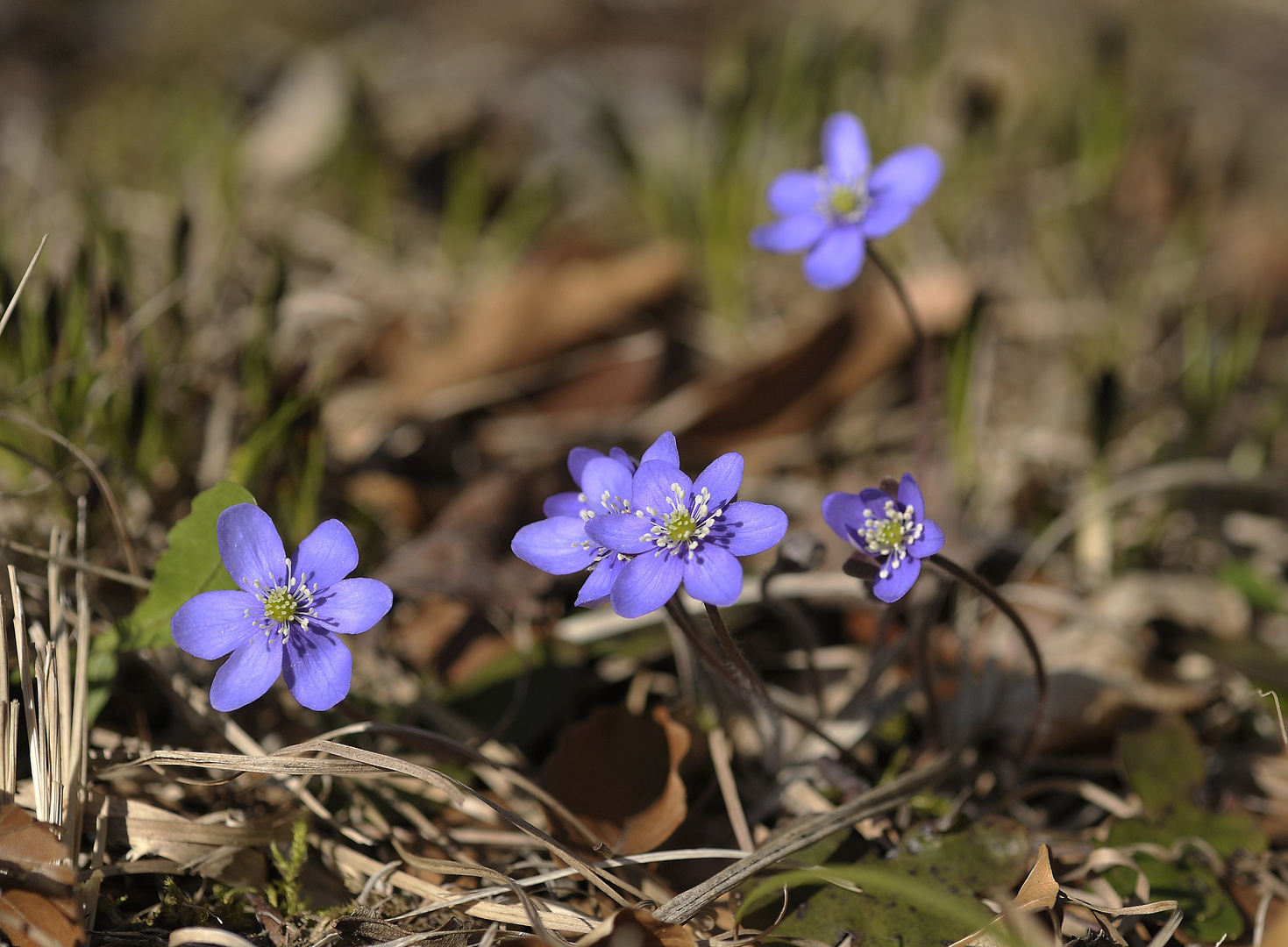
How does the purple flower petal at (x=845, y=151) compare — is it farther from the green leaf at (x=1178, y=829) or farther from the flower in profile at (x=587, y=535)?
the green leaf at (x=1178, y=829)

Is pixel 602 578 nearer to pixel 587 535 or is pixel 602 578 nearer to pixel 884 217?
pixel 587 535

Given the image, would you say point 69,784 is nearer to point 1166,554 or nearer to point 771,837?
point 771,837

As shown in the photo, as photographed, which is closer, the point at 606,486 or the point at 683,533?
the point at 683,533

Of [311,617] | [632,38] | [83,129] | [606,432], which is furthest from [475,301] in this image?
[632,38]

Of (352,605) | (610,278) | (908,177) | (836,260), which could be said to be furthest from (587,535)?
(610,278)

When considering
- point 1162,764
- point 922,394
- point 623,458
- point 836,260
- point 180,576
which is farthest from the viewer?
point 922,394

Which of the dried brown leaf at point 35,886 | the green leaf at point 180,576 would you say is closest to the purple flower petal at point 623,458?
the green leaf at point 180,576
